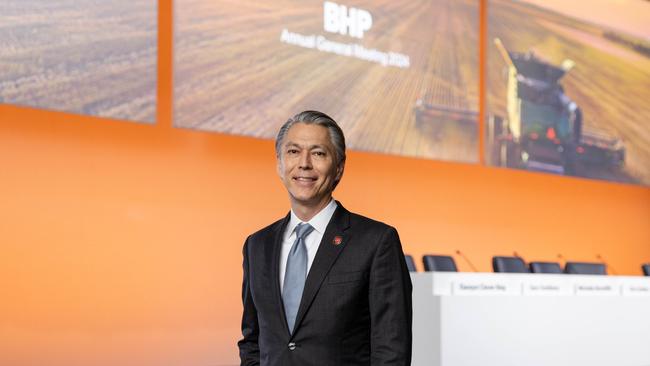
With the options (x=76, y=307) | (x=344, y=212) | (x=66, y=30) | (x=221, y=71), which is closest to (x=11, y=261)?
(x=76, y=307)

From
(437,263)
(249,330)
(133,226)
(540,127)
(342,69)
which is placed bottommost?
(249,330)

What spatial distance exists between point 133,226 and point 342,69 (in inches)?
83.1

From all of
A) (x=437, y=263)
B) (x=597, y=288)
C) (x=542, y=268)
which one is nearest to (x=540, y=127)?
(x=542, y=268)

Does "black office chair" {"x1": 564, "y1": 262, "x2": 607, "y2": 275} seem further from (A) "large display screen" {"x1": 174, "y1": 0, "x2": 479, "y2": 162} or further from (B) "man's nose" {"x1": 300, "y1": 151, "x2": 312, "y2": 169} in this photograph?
(B) "man's nose" {"x1": 300, "y1": 151, "x2": 312, "y2": 169}

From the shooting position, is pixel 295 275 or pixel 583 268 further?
pixel 583 268

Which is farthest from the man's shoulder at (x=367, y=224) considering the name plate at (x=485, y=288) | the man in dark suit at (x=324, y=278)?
the name plate at (x=485, y=288)

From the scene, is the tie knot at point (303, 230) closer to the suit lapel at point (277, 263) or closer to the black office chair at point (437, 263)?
the suit lapel at point (277, 263)

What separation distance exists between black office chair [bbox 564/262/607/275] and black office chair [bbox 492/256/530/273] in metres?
0.58

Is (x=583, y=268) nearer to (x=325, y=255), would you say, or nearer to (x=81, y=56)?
(x=81, y=56)

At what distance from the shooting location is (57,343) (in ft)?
18.3

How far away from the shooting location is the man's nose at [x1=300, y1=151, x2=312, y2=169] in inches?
61.0

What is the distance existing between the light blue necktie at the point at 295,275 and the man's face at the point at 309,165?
0.07 meters

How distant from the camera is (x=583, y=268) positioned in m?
7.15

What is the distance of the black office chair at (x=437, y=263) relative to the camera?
6.32 m
